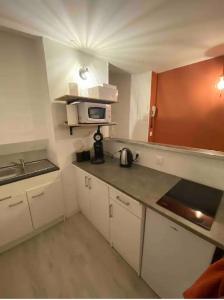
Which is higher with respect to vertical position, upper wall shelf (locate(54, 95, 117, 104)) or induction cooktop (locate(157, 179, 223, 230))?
upper wall shelf (locate(54, 95, 117, 104))

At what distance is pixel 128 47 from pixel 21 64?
4.31 ft

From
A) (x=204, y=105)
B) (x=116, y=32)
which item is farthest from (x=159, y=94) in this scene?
(x=116, y=32)

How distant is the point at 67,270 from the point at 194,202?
135cm

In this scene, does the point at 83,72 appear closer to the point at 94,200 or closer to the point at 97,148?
the point at 97,148

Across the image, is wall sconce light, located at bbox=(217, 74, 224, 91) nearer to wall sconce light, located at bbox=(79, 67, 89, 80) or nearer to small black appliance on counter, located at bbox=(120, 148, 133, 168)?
small black appliance on counter, located at bbox=(120, 148, 133, 168)

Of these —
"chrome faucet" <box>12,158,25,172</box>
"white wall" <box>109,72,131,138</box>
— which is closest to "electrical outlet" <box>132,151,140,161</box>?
→ "white wall" <box>109,72,131,138</box>

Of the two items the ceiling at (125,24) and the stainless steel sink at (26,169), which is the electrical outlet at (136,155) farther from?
the ceiling at (125,24)

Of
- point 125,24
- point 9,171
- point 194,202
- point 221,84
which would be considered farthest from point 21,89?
point 221,84

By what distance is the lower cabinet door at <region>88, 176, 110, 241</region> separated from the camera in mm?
1435

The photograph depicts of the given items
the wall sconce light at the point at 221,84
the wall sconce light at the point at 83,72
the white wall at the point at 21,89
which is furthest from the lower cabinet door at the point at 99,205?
the wall sconce light at the point at 221,84

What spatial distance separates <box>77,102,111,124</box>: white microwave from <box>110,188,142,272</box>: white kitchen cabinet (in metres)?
0.90

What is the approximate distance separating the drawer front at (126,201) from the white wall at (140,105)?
6.70 feet

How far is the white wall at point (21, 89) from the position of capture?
5.15ft

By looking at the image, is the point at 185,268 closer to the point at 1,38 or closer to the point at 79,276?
the point at 79,276
